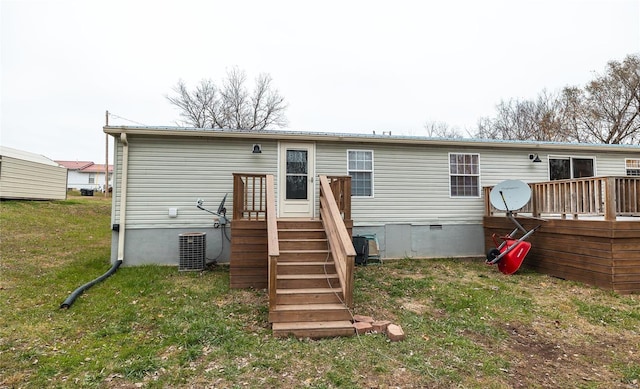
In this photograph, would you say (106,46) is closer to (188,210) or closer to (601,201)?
(188,210)

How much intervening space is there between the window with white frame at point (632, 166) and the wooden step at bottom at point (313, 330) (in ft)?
33.2

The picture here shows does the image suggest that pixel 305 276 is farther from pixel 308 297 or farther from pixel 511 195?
pixel 511 195

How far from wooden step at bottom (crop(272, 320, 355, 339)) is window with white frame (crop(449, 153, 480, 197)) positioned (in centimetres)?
573

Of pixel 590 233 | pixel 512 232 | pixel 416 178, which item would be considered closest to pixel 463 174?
pixel 416 178

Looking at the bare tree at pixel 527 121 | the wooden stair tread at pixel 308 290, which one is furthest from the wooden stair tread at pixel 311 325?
the bare tree at pixel 527 121

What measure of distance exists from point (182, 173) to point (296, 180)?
2551 millimetres

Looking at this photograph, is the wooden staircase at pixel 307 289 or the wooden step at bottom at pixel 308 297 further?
the wooden step at bottom at pixel 308 297

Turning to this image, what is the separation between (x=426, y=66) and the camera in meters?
17.2

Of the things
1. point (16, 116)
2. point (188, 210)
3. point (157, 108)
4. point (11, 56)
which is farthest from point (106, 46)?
point (16, 116)

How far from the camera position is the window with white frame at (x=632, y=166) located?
8953 mm

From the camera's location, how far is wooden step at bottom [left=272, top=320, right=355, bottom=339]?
11.8 feet

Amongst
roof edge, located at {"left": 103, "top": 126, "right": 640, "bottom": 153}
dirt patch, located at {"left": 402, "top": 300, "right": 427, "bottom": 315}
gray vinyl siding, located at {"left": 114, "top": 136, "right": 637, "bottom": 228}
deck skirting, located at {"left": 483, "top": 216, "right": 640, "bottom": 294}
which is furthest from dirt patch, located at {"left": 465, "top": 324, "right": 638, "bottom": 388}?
Answer: roof edge, located at {"left": 103, "top": 126, "right": 640, "bottom": 153}

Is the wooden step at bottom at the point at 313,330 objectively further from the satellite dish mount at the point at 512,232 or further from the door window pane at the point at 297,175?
the satellite dish mount at the point at 512,232

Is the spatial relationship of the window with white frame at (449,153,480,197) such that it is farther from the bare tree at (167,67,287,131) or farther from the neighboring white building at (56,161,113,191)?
the neighboring white building at (56,161,113,191)
